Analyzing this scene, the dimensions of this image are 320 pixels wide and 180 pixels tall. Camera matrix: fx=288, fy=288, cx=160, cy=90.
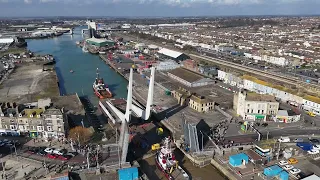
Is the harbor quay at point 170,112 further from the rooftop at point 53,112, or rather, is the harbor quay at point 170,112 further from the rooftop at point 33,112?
the rooftop at point 33,112

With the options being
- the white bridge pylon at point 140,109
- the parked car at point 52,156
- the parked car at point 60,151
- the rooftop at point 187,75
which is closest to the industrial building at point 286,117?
the white bridge pylon at point 140,109

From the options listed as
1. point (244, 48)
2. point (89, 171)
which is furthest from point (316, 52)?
point (89, 171)

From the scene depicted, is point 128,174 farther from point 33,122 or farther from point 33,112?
point 33,112

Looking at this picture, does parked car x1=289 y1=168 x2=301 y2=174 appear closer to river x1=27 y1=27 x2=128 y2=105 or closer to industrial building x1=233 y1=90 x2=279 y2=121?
industrial building x1=233 y1=90 x2=279 y2=121

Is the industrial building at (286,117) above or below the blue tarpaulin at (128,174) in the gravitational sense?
above

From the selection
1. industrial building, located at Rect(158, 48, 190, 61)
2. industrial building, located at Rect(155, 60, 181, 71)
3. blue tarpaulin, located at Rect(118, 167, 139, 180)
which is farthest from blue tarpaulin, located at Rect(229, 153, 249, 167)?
industrial building, located at Rect(158, 48, 190, 61)

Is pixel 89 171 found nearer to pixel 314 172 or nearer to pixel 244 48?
pixel 314 172

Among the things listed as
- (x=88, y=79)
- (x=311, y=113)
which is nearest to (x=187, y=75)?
(x=88, y=79)
